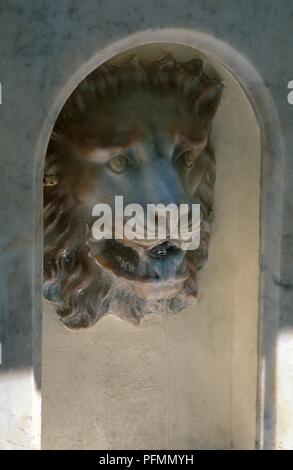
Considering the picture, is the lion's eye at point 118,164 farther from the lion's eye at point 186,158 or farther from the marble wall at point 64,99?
the marble wall at point 64,99

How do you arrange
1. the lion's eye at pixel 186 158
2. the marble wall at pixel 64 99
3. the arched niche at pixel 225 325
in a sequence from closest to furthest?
the marble wall at pixel 64 99, the arched niche at pixel 225 325, the lion's eye at pixel 186 158

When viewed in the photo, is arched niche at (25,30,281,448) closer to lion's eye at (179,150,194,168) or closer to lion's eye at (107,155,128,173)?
A: lion's eye at (179,150,194,168)

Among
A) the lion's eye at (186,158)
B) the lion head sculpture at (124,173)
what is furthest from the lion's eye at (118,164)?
the lion's eye at (186,158)

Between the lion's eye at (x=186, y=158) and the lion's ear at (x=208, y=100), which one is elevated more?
the lion's ear at (x=208, y=100)

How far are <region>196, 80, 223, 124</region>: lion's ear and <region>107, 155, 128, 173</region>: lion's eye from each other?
9.3 inches

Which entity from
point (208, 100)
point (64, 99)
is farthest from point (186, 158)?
point (64, 99)

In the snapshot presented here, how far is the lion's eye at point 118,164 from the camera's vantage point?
2275mm

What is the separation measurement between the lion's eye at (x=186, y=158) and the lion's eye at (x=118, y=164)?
142 mm

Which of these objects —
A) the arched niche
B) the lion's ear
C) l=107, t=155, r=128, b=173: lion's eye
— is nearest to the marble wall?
the arched niche

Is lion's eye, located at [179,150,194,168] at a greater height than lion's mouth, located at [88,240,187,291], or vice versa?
lion's eye, located at [179,150,194,168]

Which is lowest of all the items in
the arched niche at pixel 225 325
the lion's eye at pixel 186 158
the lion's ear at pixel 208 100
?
the arched niche at pixel 225 325

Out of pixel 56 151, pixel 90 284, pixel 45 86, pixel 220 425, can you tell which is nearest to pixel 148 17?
pixel 45 86

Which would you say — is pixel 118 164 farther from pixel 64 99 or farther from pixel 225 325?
pixel 225 325

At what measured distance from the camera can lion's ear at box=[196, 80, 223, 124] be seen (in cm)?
236
